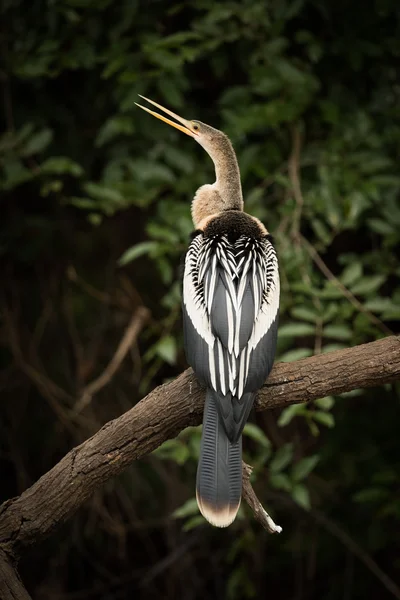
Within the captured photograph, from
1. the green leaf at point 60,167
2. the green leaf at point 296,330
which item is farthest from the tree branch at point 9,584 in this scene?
the green leaf at point 60,167

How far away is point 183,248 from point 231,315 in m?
1.08

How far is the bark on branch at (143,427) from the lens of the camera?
180 centimetres

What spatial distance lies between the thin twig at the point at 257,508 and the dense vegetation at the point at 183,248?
70cm

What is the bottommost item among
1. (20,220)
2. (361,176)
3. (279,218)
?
(20,220)

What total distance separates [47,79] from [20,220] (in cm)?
74

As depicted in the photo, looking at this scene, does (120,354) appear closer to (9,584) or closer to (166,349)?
(166,349)

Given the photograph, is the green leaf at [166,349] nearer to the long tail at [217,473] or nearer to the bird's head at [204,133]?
the bird's head at [204,133]

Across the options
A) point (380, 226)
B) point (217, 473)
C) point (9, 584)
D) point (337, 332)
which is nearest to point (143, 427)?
point (217, 473)

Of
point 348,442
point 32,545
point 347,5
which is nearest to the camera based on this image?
point 32,545

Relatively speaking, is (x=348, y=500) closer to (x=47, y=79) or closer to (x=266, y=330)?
(x=266, y=330)

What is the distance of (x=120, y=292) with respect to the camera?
12.4 ft

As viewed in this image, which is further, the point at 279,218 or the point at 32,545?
the point at 279,218

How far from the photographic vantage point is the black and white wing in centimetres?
176

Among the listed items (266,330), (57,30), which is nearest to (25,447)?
(57,30)
